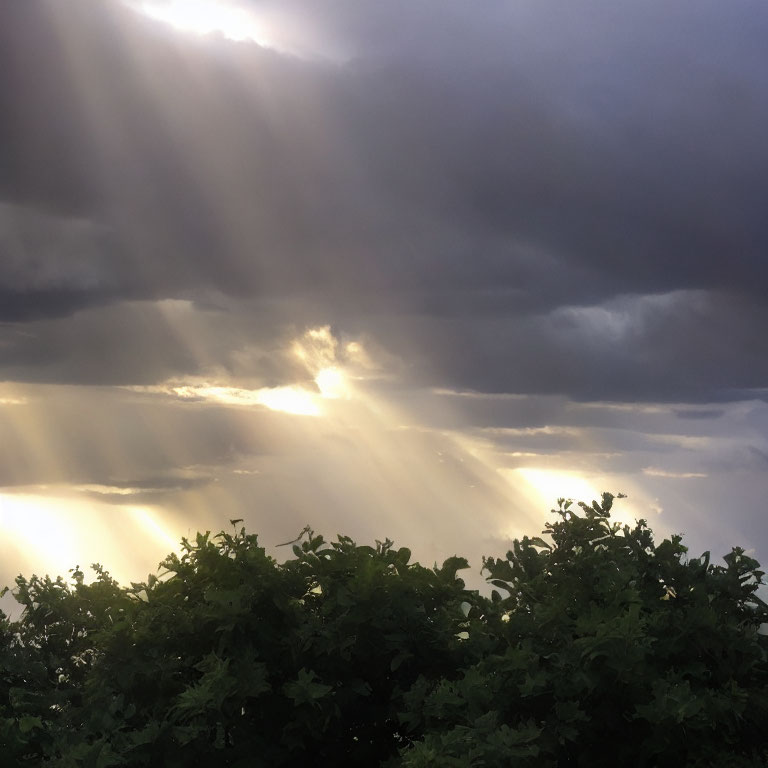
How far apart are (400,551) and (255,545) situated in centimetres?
209

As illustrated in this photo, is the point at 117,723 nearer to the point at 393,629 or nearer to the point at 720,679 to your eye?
the point at 393,629

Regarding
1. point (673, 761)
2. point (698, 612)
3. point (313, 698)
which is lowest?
point (673, 761)

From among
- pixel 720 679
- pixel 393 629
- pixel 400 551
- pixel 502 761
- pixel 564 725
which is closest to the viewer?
pixel 502 761

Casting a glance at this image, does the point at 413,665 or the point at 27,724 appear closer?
the point at 27,724

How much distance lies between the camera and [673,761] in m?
10.6

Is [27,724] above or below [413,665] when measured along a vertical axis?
below

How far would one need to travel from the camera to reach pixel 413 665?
12812mm

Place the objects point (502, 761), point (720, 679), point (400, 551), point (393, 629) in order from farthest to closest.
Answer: point (400, 551) → point (393, 629) → point (720, 679) → point (502, 761)

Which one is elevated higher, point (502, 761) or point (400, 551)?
point (400, 551)

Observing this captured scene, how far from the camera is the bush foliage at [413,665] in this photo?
34.8 ft

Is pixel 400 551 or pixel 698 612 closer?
pixel 698 612

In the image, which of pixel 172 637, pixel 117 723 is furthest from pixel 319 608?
pixel 117 723

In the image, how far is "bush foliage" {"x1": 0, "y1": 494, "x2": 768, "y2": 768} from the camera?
34.8 ft

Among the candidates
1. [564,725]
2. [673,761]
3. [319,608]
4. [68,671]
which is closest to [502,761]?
[564,725]
